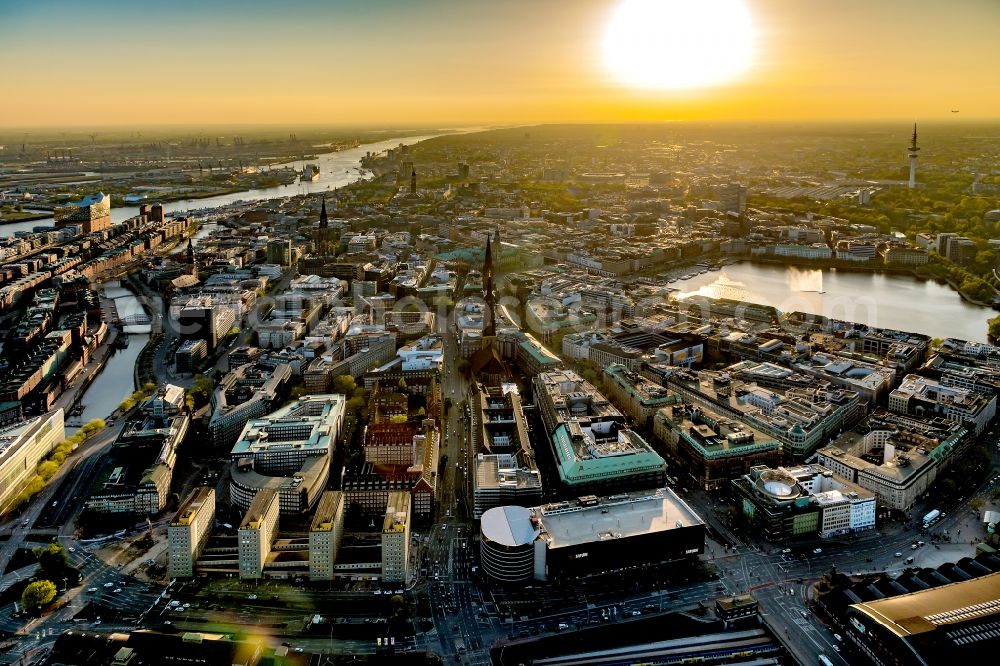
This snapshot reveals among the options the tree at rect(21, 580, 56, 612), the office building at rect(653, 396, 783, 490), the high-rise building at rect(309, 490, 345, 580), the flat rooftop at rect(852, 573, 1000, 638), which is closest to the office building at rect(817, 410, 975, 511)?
the office building at rect(653, 396, 783, 490)

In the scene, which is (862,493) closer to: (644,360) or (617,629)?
(617,629)

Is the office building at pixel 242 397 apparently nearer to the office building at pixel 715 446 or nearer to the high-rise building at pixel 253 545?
the high-rise building at pixel 253 545

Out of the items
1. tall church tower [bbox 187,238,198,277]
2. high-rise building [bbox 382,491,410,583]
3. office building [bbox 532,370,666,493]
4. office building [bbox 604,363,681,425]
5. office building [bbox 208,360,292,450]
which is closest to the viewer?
high-rise building [bbox 382,491,410,583]

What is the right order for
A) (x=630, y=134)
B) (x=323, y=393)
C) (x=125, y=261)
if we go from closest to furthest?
(x=323, y=393)
(x=125, y=261)
(x=630, y=134)

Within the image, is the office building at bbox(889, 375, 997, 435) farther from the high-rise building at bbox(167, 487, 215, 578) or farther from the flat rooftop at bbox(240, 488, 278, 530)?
Result: the high-rise building at bbox(167, 487, 215, 578)

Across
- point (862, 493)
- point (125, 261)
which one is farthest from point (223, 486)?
point (125, 261)

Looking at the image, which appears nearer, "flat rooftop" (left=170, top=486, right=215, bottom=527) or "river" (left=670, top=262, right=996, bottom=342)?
"flat rooftop" (left=170, top=486, right=215, bottom=527)

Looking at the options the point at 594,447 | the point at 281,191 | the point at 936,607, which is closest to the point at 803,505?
the point at 936,607
